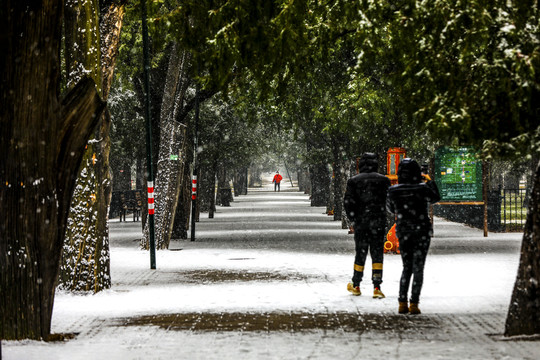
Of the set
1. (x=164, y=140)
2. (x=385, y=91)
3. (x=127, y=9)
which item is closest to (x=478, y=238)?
(x=385, y=91)

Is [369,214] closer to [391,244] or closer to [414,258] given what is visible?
[414,258]

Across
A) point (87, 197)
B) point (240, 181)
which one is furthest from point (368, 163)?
point (240, 181)

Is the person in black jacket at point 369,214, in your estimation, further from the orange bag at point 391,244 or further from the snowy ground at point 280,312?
the orange bag at point 391,244

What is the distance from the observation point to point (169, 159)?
2255 centimetres

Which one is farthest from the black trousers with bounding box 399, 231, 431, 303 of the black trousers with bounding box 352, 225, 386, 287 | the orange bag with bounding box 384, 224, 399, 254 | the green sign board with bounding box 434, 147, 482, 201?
the green sign board with bounding box 434, 147, 482, 201

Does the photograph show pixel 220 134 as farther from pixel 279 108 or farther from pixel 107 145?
pixel 107 145

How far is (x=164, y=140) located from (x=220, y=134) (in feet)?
52.2

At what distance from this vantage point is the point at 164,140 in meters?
22.7

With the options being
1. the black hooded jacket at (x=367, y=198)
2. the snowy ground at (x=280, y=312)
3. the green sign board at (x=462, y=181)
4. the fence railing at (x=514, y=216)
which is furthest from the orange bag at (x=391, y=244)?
the black hooded jacket at (x=367, y=198)

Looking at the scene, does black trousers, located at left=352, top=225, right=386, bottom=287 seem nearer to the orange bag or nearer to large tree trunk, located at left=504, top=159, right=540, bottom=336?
large tree trunk, located at left=504, top=159, right=540, bottom=336

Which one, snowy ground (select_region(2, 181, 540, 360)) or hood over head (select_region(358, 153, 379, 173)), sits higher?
hood over head (select_region(358, 153, 379, 173))

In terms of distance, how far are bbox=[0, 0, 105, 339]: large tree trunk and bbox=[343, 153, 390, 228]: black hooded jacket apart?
4.31m

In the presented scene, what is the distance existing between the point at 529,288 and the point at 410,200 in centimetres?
219

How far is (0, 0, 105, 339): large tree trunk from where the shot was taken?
29.1ft
